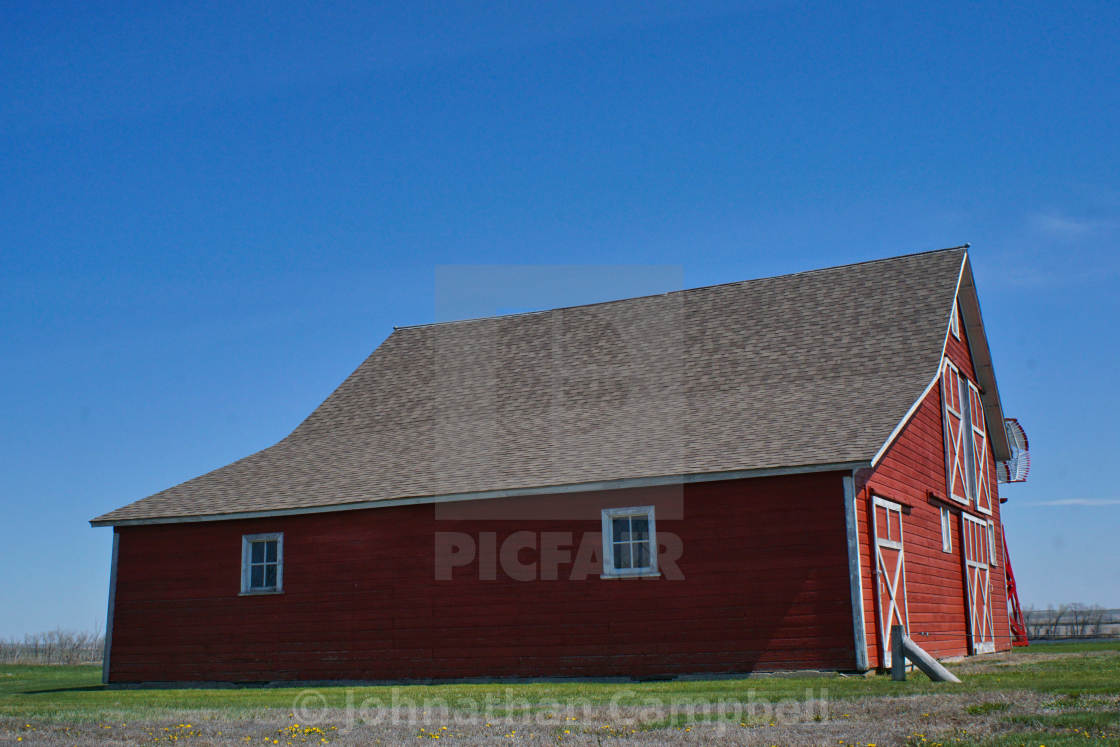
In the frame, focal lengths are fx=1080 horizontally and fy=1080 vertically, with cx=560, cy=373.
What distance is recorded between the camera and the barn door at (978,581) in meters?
22.2

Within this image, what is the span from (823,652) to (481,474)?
6.68 meters

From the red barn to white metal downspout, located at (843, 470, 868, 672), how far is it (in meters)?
0.04

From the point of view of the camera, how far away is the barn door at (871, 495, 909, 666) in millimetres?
16422

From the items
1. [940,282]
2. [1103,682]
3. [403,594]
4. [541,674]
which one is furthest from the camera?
[940,282]

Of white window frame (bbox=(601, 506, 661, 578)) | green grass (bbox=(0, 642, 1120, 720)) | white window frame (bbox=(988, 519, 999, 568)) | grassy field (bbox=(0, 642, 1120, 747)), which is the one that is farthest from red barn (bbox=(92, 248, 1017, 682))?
grassy field (bbox=(0, 642, 1120, 747))

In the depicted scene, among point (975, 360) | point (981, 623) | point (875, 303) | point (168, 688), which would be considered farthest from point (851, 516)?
point (168, 688)

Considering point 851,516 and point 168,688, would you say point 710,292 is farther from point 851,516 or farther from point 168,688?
point 168,688

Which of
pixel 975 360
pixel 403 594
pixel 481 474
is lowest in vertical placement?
pixel 403 594

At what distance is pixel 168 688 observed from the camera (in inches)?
787

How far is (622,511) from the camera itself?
17.7 meters

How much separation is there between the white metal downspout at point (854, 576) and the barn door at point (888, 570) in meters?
0.58

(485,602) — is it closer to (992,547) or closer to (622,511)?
(622,511)

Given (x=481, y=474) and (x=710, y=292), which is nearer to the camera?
(x=481, y=474)

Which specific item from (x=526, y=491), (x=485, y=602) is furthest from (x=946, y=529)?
(x=485, y=602)
